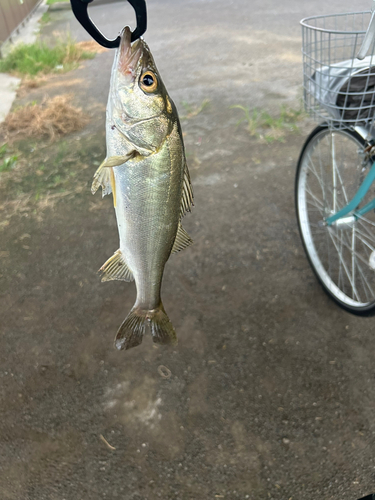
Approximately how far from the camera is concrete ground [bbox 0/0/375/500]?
194 centimetres

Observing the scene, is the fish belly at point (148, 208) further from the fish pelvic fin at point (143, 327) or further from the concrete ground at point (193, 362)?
the concrete ground at point (193, 362)

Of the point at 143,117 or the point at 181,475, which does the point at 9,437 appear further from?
the point at 143,117

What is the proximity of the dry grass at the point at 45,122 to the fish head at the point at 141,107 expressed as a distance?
172 inches

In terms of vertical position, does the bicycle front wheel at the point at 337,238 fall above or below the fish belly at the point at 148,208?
below

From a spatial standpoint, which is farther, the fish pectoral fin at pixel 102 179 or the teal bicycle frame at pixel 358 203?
the teal bicycle frame at pixel 358 203

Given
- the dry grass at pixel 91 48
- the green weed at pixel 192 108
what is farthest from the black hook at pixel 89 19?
the dry grass at pixel 91 48

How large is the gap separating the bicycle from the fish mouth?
1.06 meters

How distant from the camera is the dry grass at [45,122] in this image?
199 inches

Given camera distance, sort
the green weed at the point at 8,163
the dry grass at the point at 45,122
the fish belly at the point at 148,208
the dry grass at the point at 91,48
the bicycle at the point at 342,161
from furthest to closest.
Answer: the dry grass at the point at 91,48
the dry grass at the point at 45,122
the green weed at the point at 8,163
the bicycle at the point at 342,161
the fish belly at the point at 148,208

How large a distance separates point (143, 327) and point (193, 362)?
111cm

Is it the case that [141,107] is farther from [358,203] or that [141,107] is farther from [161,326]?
[358,203]

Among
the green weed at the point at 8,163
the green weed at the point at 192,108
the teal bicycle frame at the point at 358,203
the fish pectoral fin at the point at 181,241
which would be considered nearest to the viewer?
the fish pectoral fin at the point at 181,241

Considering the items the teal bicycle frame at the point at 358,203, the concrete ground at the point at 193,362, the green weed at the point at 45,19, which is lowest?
the concrete ground at the point at 193,362

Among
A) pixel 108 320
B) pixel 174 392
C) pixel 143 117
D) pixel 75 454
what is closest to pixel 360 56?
pixel 143 117
